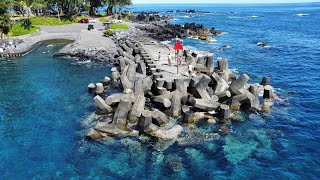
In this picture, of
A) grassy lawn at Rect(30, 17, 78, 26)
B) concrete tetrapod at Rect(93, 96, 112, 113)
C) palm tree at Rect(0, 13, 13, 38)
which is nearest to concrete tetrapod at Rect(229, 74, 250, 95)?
concrete tetrapod at Rect(93, 96, 112, 113)

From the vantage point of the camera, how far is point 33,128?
78.2 ft

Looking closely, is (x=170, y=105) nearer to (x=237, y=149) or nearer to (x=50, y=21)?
(x=237, y=149)

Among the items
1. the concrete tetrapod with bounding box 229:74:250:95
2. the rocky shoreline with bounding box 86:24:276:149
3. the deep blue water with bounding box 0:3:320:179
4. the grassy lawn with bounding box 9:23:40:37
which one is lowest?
the deep blue water with bounding box 0:3:320:179

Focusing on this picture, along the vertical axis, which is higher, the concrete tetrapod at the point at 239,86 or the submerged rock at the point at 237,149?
the concrete tetrapod at the point at 239,86

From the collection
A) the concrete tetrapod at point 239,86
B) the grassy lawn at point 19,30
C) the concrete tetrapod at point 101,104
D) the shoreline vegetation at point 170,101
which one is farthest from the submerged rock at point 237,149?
the grassy lawn at point 19,30

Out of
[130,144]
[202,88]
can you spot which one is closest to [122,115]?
[130,144]

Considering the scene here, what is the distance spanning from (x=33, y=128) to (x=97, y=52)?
24638mm

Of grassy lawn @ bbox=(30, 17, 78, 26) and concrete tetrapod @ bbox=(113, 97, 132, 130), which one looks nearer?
concrete tetrapod @ bbox=(113, 97, 132, 130)

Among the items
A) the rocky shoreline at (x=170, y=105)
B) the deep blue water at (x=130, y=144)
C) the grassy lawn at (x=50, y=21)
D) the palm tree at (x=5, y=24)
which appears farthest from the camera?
the grassy lawn at (x=50, y=21)

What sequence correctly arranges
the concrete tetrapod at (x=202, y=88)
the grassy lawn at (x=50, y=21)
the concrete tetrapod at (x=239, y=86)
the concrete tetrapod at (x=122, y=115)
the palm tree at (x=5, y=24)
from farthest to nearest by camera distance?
the grassy lawn at (x=50, y=21)
the palm tree at (x=5, y=24)
the concrete tetrapod at (x=239, y=86)
the concrete tetrapod at (x=202, y=88)
the concrete tetrapod at (x=122, y=115)

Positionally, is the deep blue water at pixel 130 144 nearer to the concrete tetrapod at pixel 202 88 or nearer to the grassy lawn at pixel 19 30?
the concrete tetrapod at pixel 202 88

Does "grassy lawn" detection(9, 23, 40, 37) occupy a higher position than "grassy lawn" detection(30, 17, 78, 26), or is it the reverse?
"grassy lawn" detection(30, 17, 78, 26)

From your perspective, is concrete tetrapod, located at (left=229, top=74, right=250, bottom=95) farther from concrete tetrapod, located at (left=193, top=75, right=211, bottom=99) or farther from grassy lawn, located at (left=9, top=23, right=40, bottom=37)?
grassy lawn, located at (left=9, top=23, right=40, bottom=37)

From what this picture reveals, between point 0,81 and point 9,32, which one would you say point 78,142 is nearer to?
point 0,81
